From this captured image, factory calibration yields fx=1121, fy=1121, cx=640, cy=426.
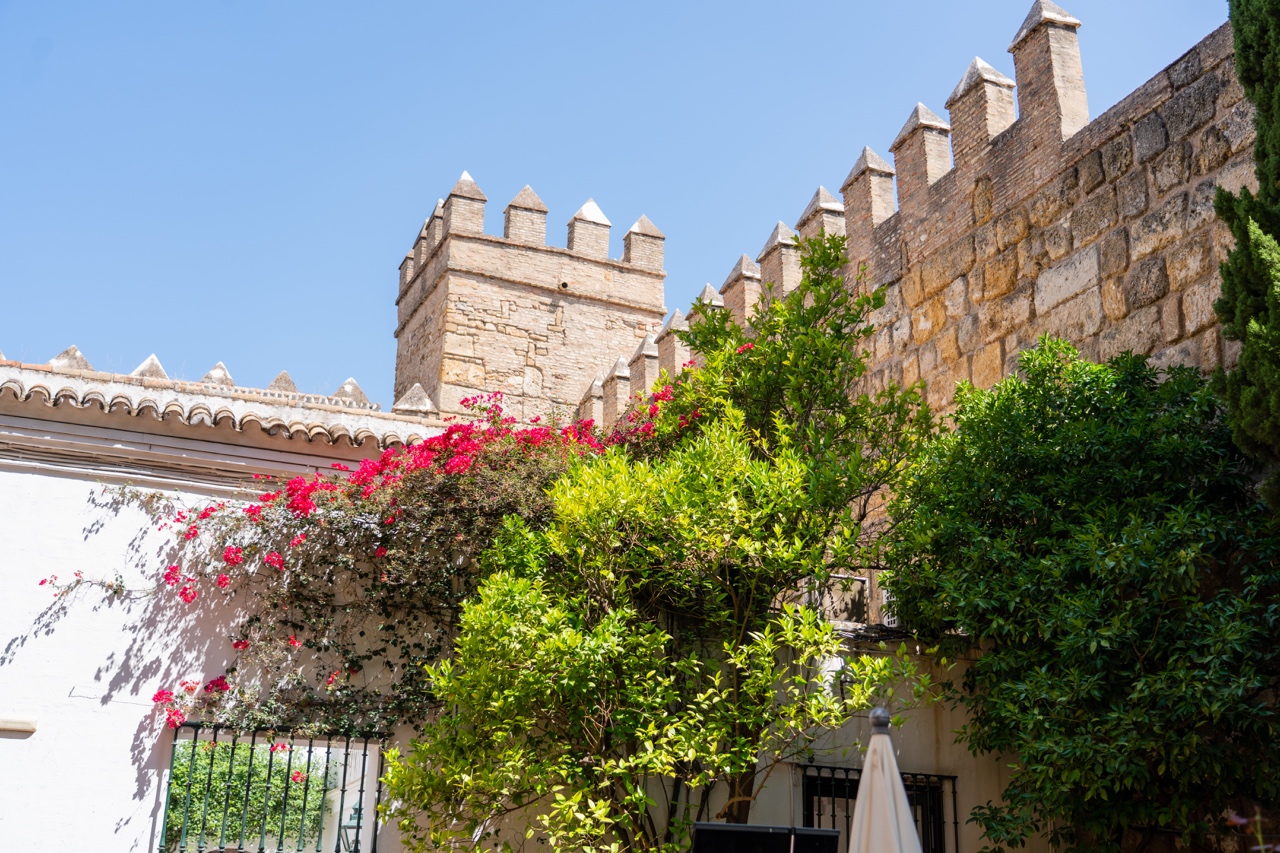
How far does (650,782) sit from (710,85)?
5.20 metres

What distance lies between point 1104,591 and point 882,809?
6.16 feet

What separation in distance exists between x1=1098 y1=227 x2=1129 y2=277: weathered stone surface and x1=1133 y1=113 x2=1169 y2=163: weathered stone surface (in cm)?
48

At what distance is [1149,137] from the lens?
7.07m

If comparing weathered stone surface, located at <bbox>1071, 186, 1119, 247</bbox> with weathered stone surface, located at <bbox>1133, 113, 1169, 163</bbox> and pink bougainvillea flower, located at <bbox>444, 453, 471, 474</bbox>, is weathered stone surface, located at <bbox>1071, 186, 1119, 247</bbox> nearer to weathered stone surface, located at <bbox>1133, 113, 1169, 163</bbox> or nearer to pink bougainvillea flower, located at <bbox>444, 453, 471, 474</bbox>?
weathered stone surface, located at <bbox>1133, 113, 1169, 163</bbox>

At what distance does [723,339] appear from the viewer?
7473 mm

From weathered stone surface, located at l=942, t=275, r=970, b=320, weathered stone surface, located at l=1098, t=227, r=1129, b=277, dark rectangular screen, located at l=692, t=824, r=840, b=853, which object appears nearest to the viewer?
dark rectangular screen, located at l=692, t=824, r=840, b=853

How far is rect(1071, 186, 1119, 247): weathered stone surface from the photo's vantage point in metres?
7.38

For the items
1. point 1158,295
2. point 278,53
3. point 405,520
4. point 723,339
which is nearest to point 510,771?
point 405,520

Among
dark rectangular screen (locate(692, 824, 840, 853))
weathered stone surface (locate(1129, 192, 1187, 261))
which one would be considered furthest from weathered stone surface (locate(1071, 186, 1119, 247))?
dark rectangular screen (locate(692, 824, 840, 853))

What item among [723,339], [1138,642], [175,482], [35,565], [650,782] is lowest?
[650,782]

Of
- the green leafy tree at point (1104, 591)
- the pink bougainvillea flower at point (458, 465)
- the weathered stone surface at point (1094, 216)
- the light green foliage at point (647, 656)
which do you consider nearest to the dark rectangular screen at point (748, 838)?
the light green foliage at point (647, 656)

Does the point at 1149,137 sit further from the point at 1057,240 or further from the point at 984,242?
the point at 984,242

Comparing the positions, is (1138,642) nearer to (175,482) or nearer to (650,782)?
(650,782)

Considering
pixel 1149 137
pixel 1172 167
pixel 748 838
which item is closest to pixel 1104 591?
pixel 748 838
